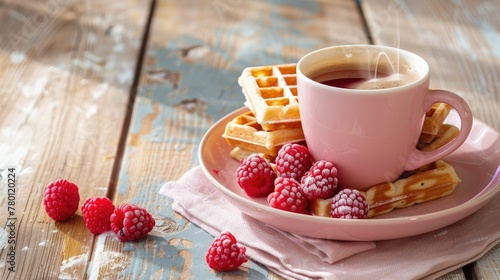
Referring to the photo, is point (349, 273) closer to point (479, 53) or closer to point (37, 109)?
point (37, 109)

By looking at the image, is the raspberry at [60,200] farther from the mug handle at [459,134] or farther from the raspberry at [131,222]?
the mug handle at [459,134]

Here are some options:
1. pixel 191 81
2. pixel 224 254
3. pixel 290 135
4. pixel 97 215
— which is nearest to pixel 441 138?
pixel 290 135

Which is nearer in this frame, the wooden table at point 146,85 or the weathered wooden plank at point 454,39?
the wooden table at point 146,85

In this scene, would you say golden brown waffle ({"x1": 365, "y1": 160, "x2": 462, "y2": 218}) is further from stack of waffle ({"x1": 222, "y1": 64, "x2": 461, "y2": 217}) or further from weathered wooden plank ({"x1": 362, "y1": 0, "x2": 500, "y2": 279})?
weathered wooden plank ({"x1": 362, "y1": 0, "x2": 500, "y2": 279})

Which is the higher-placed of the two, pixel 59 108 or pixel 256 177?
pixel 256 177

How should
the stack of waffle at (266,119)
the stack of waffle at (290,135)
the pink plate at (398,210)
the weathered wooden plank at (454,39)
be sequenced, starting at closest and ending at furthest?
the pink plate at (398,210) < the stack of waffle at (290,135) < the stack of waffle at (266,119) < the weathered wooden plank at (454,39)

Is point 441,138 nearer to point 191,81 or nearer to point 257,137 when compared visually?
point 257,137

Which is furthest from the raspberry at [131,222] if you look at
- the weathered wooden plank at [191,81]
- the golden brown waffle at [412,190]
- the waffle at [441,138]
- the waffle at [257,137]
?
the waffle at [441,138]
